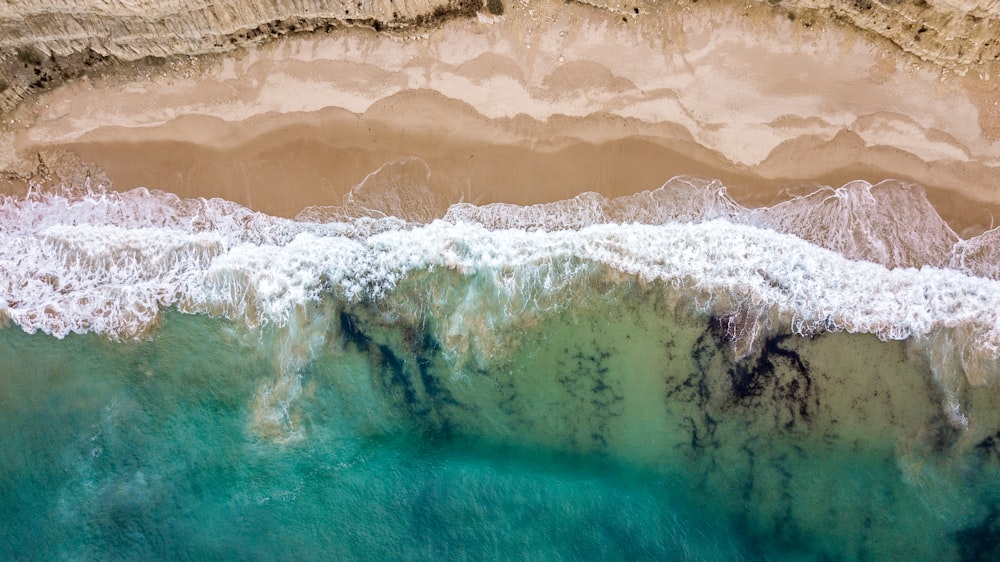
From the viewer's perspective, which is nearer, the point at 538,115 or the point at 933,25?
the point at 933,25

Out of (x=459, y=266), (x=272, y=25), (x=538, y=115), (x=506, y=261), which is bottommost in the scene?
(x=459, y=266)

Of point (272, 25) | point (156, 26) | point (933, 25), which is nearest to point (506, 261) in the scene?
point (272, 25)

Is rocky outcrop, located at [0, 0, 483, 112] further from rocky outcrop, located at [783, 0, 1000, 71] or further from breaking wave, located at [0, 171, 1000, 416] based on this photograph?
rocky outcrop, located at [783, 0, 1000, 71]

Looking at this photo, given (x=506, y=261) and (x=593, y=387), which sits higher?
(x=506, y=261)

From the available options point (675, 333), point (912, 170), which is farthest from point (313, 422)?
point (912, 170)

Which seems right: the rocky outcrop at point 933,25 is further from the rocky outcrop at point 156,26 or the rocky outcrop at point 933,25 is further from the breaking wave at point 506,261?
the rocky outcrop at point 156,26

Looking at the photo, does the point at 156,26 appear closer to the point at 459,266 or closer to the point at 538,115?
the point at 459,266

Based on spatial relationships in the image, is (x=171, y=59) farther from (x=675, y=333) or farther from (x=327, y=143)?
(x=675, y=333)
